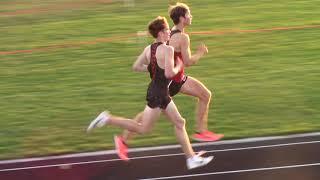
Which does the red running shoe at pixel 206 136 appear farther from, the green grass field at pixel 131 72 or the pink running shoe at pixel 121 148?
the pink running shoe at pixel 121 148

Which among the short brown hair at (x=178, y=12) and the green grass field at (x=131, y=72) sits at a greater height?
the short brown hair at (x=178, y=12)

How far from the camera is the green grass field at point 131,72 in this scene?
9.05 metres

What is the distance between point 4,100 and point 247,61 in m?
5.37

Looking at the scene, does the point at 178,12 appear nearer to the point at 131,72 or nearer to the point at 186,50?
the point at 186,50

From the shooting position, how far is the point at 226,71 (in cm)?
1267

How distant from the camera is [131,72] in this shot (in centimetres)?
1307

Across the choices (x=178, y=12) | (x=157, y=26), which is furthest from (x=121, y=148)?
(x=178, y=12)

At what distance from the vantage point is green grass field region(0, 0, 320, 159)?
29.7 feet

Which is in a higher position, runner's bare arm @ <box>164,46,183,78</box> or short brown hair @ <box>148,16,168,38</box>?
short brown hair @ <box>148,16,168,38</box>

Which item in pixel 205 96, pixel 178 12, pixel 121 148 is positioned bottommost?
pixel 121 148

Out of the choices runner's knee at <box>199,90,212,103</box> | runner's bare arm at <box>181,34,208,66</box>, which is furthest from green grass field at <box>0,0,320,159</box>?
runner's bare arm at <box>181,34,208,66</box>

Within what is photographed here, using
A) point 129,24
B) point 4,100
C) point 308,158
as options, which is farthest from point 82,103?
point 129,24

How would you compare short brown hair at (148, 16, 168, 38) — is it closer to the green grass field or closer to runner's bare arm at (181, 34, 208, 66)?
runner's bare arm at (181, 34, 208, 66)

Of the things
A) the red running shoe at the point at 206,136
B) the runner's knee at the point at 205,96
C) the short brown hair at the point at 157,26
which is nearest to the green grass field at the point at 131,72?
the red running shoe at the point at 206,136
